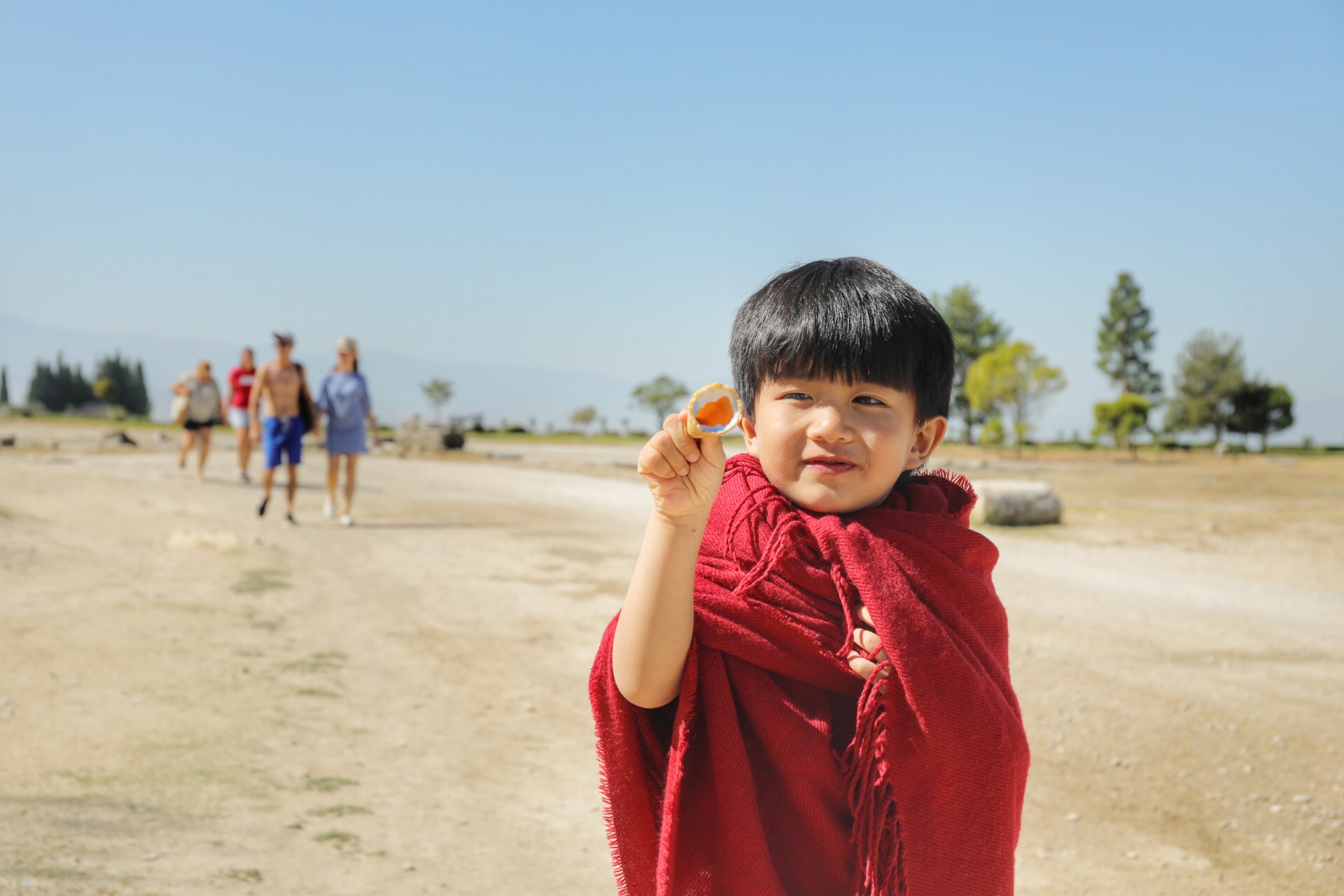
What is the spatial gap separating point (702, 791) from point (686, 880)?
148mm

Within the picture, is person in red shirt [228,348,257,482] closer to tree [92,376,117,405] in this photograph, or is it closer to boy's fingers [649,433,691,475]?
boy's fingers [649,433,691,475]

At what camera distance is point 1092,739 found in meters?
4.58

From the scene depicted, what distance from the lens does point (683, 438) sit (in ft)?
4.82

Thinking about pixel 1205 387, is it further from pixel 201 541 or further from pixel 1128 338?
pixel 201 541

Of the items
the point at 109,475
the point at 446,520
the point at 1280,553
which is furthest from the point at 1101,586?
the point at 109,475

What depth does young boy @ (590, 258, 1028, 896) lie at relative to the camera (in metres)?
1.57

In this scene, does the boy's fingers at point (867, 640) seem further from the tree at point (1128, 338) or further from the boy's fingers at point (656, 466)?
the tree at point (1128, 338)

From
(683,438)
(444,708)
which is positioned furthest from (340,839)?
(683,438)

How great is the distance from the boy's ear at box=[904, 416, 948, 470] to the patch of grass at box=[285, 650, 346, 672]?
405 centimetres

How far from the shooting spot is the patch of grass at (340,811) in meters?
3.43

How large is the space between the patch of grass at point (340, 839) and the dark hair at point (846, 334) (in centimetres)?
225

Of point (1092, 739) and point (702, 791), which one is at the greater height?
point (702, 791)

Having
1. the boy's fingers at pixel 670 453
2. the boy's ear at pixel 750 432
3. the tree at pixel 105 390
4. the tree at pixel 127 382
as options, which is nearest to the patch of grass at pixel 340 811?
the boy's ear at pixel 750 432

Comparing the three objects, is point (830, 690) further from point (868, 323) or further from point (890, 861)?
point (868, 323)
